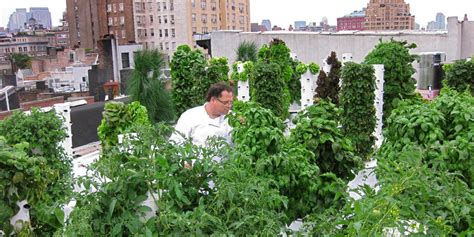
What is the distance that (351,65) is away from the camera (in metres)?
5.75

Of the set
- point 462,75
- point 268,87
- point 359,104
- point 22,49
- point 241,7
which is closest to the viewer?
point 359,104

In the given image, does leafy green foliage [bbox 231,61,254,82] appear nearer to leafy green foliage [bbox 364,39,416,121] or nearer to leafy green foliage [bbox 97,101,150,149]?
leafy green foliage [bbox 364,39,416,121]

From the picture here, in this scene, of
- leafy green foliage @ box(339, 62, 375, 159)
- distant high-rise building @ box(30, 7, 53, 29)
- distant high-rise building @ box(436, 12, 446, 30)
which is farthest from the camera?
distant high-rise building @ box(30, 7, 53, 29)

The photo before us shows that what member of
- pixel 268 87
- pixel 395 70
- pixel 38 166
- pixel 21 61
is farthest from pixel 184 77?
pixel 21 61

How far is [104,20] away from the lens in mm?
46312

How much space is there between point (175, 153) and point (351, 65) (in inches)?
168

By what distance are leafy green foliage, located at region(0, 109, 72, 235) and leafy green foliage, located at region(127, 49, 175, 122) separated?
9.75 feet

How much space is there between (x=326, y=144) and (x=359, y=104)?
9.17 feet

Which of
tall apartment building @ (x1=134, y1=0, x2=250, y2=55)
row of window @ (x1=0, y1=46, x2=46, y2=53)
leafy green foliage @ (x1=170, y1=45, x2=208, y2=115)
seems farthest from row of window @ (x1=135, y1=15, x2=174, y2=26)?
leafy green foliage @ (x1=170, y1=45, x2=208, y2=115)

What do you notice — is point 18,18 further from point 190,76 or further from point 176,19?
point 190,76

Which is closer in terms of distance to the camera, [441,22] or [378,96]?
[378,96]

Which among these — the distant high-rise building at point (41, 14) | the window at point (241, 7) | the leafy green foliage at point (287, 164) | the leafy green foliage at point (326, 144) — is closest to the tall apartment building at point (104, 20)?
the window at point (241, 7)

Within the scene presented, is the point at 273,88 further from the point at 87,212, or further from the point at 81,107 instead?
the point at 87,212

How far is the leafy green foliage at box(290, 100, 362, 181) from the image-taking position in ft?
10.2
